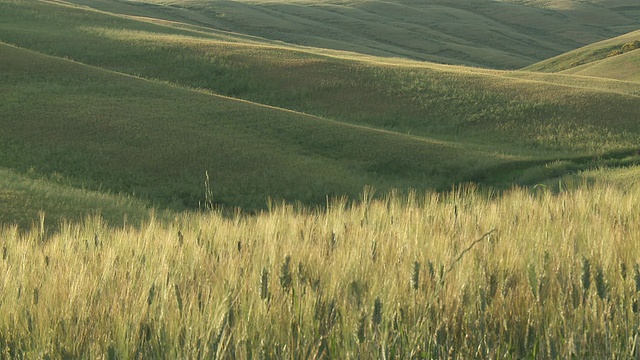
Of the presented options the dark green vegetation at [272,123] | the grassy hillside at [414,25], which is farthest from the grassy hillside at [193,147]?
the grassy hillside at [414,25]

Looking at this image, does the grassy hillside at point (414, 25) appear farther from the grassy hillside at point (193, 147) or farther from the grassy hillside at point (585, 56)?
the grassy hillside at point (193, 147)

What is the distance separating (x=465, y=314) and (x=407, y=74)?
36.7 metres

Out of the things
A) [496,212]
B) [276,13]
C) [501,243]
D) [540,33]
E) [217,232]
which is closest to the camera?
[501,243]

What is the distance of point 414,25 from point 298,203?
488 ft

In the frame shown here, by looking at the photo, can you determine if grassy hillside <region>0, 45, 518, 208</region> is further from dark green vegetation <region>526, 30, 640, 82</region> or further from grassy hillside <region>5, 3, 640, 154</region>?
dark green vegetation <region>526, 30, 640, 82</region>

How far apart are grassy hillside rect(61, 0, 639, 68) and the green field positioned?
2383 inches

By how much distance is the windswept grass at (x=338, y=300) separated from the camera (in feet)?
9.93

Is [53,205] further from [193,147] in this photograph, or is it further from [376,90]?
[376,90]

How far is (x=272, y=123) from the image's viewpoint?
26.7m

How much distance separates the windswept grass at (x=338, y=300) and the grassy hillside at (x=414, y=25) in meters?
96.9

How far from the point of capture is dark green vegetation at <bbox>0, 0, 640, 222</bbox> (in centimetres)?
2081

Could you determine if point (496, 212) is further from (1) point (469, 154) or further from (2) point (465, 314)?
(1) point (469, 154)

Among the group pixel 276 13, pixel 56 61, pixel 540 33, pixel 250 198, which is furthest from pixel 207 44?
pixel 540 33

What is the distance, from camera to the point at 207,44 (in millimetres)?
42875
